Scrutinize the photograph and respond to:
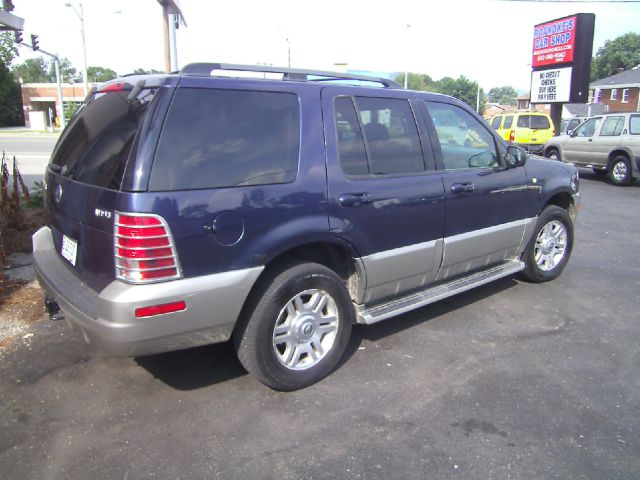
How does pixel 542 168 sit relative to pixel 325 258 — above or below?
above

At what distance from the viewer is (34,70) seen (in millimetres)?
107812

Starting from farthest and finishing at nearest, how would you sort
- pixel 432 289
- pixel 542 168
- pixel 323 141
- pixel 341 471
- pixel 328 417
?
pixel 542 168 → pixel 432 289 → pixel 323 141 → pixel 328 417 → pixel 341 471

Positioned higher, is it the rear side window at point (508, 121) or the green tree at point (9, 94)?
the green tree at point (9, 94)

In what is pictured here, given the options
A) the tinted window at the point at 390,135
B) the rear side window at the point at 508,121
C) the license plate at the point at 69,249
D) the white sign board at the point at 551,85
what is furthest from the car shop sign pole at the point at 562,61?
the license plate at the point at 69,249

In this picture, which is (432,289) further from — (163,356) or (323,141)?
(163,356)

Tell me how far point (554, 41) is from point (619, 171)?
9.30 meters

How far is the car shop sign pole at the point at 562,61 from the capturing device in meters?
18.8

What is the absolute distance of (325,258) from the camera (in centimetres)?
351

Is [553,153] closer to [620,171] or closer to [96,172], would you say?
[620,171]

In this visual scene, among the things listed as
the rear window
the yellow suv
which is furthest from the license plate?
the rear window

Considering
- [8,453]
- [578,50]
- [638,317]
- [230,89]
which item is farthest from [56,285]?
[578,50]

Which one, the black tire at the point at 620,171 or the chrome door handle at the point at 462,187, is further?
the black tire at the point at 620,171

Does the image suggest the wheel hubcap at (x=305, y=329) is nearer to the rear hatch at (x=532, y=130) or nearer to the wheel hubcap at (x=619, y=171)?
the wheel hubcap at (x=619, y=171)

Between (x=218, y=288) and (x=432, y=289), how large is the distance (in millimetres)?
2010
